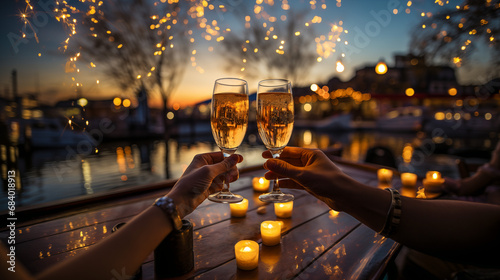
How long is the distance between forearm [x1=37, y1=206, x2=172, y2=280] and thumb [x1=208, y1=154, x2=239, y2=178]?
323 millimetres

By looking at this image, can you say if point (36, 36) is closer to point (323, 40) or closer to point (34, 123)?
point (323, 40)

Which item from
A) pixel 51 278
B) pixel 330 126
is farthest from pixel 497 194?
pixel 330 126

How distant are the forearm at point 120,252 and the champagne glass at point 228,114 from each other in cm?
54

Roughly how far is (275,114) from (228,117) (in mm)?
273

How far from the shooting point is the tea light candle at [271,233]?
119 cm

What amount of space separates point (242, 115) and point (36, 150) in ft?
55.7

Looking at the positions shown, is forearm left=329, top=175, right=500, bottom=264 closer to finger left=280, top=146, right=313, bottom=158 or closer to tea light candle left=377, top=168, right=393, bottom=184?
finger left=280, top=146, right=313, bottom=158

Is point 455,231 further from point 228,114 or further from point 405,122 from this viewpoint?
point 405,122

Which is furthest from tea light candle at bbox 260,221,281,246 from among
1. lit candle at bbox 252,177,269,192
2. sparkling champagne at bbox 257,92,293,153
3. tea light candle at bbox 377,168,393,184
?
tea light candle at bbox 377,168,393,184

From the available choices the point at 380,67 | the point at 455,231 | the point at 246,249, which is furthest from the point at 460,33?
the point at 246,249

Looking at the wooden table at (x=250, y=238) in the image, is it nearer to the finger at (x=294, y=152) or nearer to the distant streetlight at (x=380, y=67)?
the finger at (x=294, y=152)

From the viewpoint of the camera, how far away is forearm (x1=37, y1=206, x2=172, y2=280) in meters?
0.64

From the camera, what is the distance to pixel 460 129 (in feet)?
55.3

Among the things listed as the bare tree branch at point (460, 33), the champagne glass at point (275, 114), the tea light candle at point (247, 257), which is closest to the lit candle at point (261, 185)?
the champagne glass at point (275, 114)
